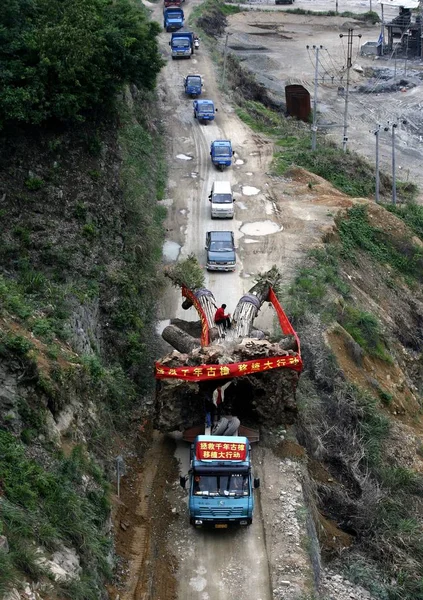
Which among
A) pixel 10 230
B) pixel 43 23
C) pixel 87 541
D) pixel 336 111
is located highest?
pixel 43 23

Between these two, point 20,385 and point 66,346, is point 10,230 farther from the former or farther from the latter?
point 20,385

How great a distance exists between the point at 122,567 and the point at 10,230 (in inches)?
603

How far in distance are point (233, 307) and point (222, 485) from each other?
14.9 metres

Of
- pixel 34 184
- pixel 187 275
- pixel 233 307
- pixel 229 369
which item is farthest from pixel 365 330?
pixel 34 184

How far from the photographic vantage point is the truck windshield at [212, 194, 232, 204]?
48438 mm

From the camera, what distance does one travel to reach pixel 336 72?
9669cm

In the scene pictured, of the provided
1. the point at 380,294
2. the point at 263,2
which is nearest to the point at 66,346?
the point at 380,294

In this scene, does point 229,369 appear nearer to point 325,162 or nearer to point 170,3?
point 325,162

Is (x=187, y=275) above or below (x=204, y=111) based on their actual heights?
above

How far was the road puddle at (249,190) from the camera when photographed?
170 ft

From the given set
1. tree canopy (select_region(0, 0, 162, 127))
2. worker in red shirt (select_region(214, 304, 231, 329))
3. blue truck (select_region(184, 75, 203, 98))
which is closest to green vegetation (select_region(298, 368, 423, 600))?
→ worker in red shirt (select_region(214, 304, 231, 329))

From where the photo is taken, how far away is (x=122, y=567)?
23.2 m

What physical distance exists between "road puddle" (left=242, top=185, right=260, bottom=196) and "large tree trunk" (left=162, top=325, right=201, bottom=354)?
19852 mm

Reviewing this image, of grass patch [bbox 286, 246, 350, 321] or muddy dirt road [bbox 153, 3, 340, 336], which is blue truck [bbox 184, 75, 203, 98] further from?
grass patch [bbox 286, 246, 350, 321]
